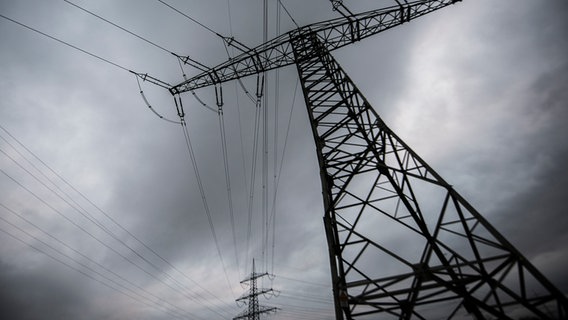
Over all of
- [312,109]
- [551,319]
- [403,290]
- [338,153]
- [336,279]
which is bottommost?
[551,319]

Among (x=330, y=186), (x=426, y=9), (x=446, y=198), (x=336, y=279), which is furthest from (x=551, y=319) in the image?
(x=426, y=9)

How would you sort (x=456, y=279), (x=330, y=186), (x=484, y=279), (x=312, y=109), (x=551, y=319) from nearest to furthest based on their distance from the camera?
1. (x=551, y=319)
2. (x=484, y=279)
3. (x=456, y=279)
4. (x=330, y=186)
5. (x=312, y=109)

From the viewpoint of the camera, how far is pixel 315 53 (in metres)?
11.8

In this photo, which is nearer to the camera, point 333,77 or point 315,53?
point 333,77

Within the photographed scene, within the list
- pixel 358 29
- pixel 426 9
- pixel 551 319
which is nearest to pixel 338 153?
pixel 551 319

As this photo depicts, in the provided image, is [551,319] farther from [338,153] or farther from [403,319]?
[338,153]

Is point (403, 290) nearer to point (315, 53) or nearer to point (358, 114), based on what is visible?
point (358, 114)

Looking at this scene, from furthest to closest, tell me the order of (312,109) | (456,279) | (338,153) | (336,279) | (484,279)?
(312,109), (338,153), (336,279), (456,279), (484,279)

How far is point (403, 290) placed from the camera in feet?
16.6

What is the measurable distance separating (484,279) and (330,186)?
13.5ft

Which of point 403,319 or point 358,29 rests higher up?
point 358,29

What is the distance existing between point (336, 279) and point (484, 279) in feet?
9.69

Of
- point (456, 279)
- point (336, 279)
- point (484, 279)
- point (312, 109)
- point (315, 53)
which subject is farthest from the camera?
point (315, 53)

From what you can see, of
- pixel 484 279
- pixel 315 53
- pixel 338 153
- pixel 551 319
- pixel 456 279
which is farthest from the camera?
pixel 315 53
